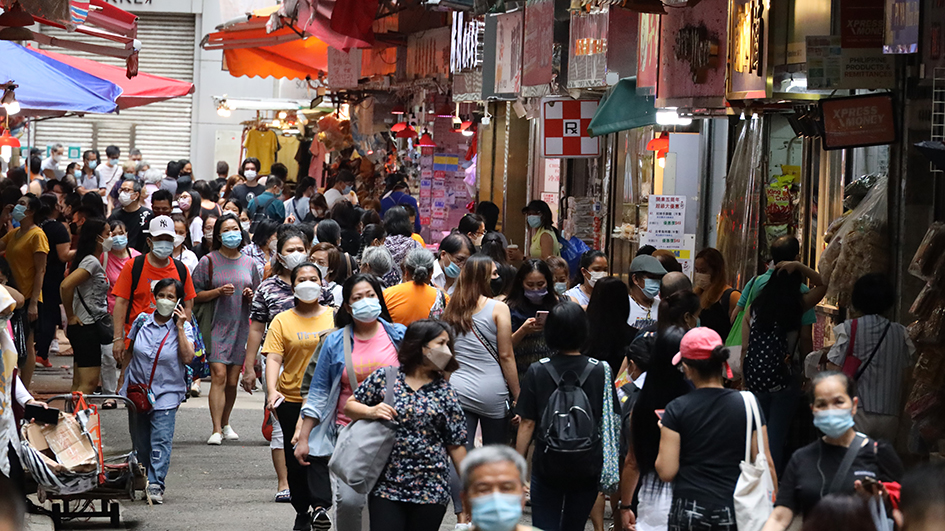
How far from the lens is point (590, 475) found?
6.64 meters

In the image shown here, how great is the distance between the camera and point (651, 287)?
369 inches

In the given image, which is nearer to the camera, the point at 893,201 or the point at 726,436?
the point at 726,436

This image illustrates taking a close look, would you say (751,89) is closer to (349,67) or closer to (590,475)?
(590,475)

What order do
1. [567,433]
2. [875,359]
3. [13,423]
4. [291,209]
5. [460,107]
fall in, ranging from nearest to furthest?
[567,433] → [13,423] → [875,359] → [291,209] → [460,107]

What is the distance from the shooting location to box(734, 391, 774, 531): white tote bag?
5.39 metres

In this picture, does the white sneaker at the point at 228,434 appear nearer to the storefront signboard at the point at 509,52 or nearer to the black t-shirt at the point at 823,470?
the storefront signboard at the point at 509,52

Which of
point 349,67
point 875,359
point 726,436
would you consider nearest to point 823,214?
point 875,359

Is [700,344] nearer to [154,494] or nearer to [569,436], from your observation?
[569,436]

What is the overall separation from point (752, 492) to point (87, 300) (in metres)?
8.28

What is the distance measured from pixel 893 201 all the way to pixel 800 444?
1832 mm

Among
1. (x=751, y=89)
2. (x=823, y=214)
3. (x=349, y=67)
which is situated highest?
(x=349, y=67)

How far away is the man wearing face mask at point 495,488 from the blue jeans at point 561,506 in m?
2.40

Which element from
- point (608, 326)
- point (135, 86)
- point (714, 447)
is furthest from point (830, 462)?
point (135, 86)

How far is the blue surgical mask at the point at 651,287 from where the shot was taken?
936cm
